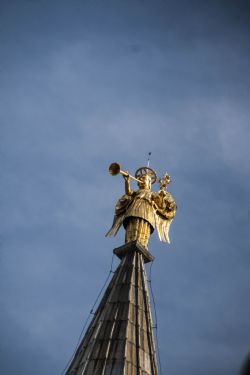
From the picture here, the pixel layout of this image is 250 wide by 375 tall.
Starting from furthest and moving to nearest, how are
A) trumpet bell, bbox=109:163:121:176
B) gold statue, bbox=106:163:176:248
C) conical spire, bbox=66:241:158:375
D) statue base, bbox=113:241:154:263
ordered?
trumpet bell, bbox=109:163:121:176
gold statue, bbox=106:163:176:248
statue base, bbox=113:241:154:263
conical spire, bbox=66:241:158:375

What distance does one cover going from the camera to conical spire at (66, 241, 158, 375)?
381 inches

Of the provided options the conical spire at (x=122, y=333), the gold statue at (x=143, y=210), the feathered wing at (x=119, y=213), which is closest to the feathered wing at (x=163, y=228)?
the gold statue at (x=143, y=210)

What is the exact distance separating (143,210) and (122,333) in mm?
A: 5171

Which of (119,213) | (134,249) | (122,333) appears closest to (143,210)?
(119,213)

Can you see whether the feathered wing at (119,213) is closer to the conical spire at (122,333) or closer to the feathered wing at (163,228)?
the feathered wing at (163,228)

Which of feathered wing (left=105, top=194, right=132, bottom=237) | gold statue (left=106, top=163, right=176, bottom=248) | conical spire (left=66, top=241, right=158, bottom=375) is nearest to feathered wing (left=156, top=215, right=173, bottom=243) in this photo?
gold statue (left=106, top=163, right=176, bottom=248)

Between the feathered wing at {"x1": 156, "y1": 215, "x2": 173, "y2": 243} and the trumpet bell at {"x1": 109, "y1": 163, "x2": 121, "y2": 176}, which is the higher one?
the trumpet bell at {"x1": 109, "y1": 163, "x2": 121, "y2": 176}

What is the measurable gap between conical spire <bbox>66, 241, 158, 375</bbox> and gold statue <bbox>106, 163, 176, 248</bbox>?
1.29 m

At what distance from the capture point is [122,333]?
10.6 meters

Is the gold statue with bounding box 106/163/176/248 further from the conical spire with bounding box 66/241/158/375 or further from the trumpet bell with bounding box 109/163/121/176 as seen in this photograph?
the conical spire with bounding box 66/241/158/375

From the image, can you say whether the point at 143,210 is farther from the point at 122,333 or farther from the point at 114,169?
the point at 122,333

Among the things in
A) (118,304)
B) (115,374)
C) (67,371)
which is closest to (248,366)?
(115,374)

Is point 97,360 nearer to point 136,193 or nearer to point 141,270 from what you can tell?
point 141,270

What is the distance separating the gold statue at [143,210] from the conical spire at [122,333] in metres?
1.29
